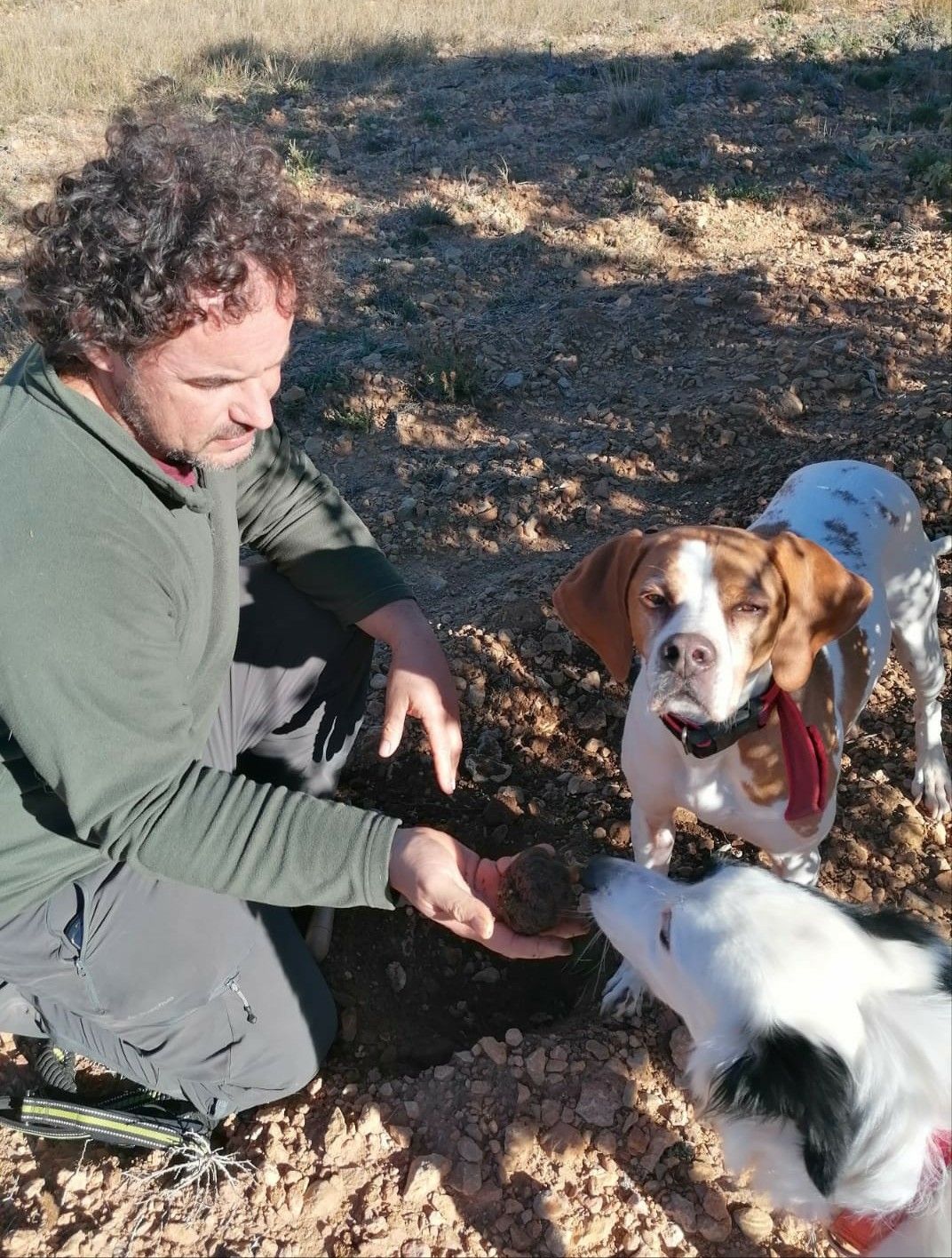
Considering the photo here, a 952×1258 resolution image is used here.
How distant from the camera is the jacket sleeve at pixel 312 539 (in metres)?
3.02

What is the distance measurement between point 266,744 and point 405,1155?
51.5 inches

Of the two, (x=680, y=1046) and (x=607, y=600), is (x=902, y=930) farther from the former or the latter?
(x=607, y=600)

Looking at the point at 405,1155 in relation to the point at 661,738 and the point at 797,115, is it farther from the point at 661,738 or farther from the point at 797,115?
the point at 797,115

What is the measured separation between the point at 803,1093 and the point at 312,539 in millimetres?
2061

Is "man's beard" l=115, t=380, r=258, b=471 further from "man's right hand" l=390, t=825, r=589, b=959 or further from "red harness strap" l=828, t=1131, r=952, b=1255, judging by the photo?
"red harness strap" l=828, t=1131, r=952, b=1255

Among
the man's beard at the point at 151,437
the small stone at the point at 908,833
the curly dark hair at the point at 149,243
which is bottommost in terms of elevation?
the small stone at the point at 908,833

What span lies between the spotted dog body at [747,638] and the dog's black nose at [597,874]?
1.33ft

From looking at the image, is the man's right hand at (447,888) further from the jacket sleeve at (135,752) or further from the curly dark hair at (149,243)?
the curly dark hair at (149,243)

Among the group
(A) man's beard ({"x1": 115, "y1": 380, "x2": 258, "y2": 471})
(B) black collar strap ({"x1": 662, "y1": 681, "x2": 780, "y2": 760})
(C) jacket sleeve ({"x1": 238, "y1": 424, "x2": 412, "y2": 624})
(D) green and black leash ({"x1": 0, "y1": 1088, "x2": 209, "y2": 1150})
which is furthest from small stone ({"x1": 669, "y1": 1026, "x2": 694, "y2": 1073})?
(A) man's beard ({"x1": 115, "y1": 380, "x2": 258, "y2": 471})

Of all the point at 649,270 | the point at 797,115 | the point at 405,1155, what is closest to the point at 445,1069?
the point at 405,1155

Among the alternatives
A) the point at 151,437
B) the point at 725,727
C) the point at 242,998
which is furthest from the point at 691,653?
the point at 242,998

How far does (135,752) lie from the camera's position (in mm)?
1967

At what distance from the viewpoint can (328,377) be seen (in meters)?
6.17

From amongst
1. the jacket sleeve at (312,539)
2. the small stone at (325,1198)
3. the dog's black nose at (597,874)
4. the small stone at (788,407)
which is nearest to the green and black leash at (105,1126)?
the small stone at (325,1198)
